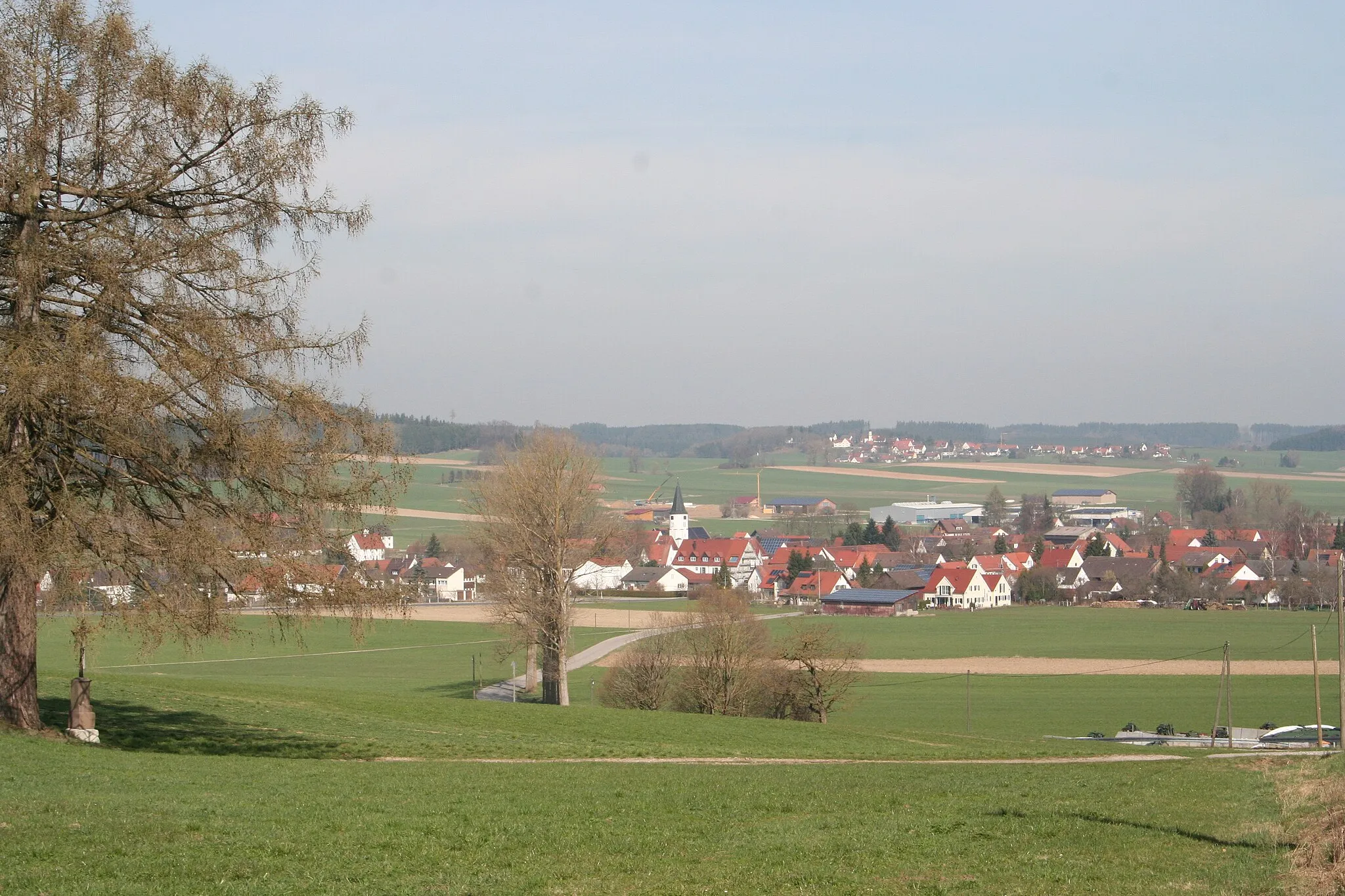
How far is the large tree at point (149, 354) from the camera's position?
1423 cm

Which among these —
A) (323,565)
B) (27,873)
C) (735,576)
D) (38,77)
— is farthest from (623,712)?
(735,576)

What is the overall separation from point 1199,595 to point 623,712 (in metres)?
78.2

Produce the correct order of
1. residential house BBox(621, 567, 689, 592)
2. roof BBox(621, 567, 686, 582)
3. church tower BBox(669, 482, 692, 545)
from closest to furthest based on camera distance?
residential house BBox(621, 567, 689, 592), roof BBox(621, 567, 686, 582), church tower BBox(669, 482, 692, 545)

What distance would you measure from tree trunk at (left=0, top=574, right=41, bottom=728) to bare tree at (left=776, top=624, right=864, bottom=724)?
27.7 meters

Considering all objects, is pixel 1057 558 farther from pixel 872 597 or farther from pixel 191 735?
pixel 191 735

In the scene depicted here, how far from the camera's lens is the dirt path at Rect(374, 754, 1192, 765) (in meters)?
18.4

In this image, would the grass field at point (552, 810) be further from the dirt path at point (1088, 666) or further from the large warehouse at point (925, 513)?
the large warehouse at point (925, 513)

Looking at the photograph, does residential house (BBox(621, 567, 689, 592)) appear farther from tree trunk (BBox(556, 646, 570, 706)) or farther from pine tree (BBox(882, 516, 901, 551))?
tree trunk (BBox(556, 646, 570, 706))

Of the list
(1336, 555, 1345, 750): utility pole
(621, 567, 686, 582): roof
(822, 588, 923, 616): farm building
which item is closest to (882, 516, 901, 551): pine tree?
(621, 567, 686, 582): roof

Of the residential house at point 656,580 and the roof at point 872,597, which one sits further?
the residential house at point 656,580

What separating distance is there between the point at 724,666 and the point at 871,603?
59045mm

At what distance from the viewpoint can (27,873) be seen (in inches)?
333

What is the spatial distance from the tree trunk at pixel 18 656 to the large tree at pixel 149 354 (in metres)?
0.02

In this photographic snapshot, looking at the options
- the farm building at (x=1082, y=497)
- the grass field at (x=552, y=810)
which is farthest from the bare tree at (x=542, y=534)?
the farm building at (x=1082, y=497)
